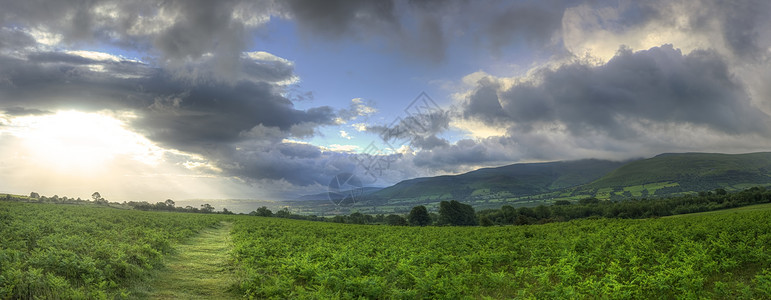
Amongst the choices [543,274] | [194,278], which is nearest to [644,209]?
[543,274]

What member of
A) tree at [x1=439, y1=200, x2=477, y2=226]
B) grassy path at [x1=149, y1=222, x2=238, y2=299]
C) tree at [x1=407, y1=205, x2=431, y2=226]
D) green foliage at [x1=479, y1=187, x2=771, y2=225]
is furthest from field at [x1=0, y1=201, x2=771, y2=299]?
tree at [x1=407, y1=205, x2=431, y2=226]

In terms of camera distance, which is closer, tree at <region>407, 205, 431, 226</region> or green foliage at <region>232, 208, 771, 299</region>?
green foliage at <region>232, 208, 771, 299</region>

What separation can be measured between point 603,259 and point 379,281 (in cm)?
1358

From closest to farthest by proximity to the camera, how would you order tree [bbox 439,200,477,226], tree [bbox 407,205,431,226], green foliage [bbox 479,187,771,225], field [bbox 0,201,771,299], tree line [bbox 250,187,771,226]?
field [bbox 0,201,771,299], green foliage [bbox 479,187,771,225], tree line [bbox 250,187,771,226], tree [bbox 439,200,477,226], tree [bbox 407,205,431,226]

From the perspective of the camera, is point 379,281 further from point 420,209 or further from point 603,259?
point 420,209

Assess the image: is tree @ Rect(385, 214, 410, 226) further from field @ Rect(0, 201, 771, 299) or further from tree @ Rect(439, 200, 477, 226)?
field @ Rect(0, 201, 771, 299)

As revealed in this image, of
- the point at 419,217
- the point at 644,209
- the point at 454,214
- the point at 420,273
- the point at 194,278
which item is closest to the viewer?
the point at 420,273

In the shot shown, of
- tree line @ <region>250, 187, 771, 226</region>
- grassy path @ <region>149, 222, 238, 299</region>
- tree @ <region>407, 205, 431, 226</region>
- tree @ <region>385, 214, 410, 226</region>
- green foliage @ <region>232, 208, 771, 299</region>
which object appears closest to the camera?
green foliage @ <region>232, 208, 771, 299</region>

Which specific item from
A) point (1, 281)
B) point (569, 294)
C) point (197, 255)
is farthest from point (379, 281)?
point (197, 255)

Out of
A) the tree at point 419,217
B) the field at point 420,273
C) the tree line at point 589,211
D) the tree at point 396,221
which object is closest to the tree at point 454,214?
the tree line at point 589,211

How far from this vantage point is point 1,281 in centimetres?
1109

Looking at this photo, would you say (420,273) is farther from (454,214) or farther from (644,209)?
(644,209)

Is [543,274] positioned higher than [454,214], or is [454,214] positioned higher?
[543,274]

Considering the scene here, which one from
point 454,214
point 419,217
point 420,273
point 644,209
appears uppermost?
point 420,273
